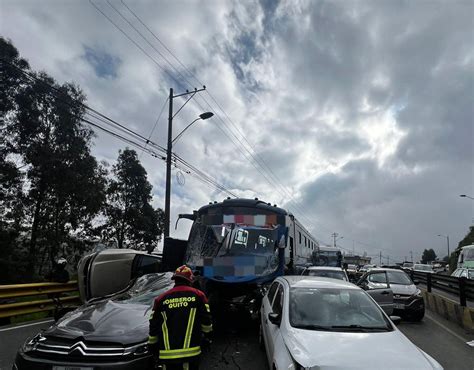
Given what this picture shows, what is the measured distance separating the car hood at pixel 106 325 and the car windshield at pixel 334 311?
6.76 feet

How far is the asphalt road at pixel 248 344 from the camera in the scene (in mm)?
6352

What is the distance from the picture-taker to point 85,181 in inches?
939

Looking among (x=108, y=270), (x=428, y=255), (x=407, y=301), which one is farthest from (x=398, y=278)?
(x=428, y=255)

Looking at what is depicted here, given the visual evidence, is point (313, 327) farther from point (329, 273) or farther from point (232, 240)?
point (329, 273)

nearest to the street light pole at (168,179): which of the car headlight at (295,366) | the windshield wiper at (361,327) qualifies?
the windshield wiper at (361,327)

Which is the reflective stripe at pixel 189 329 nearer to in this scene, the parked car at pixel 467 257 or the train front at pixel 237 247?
the train front at pixel 237 247

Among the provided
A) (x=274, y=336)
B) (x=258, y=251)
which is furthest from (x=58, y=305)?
(x=274, y=336)

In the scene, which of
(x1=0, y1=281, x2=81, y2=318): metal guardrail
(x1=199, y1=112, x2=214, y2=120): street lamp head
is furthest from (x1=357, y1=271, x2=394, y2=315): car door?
(x1=199, y1=112, x2=214, y2=120): street lamp head

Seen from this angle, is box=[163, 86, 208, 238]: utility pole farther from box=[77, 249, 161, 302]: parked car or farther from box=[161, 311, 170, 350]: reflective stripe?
box=[161, 311, 170, 350]: reflective stripe

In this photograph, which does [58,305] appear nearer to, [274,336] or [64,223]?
[274,336]

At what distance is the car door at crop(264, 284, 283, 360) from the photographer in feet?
17.0

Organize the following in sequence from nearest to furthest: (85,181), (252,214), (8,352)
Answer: (8,352), (252,214), (85,181)

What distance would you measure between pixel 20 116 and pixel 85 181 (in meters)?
5.27

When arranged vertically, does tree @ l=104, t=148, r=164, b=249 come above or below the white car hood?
above
